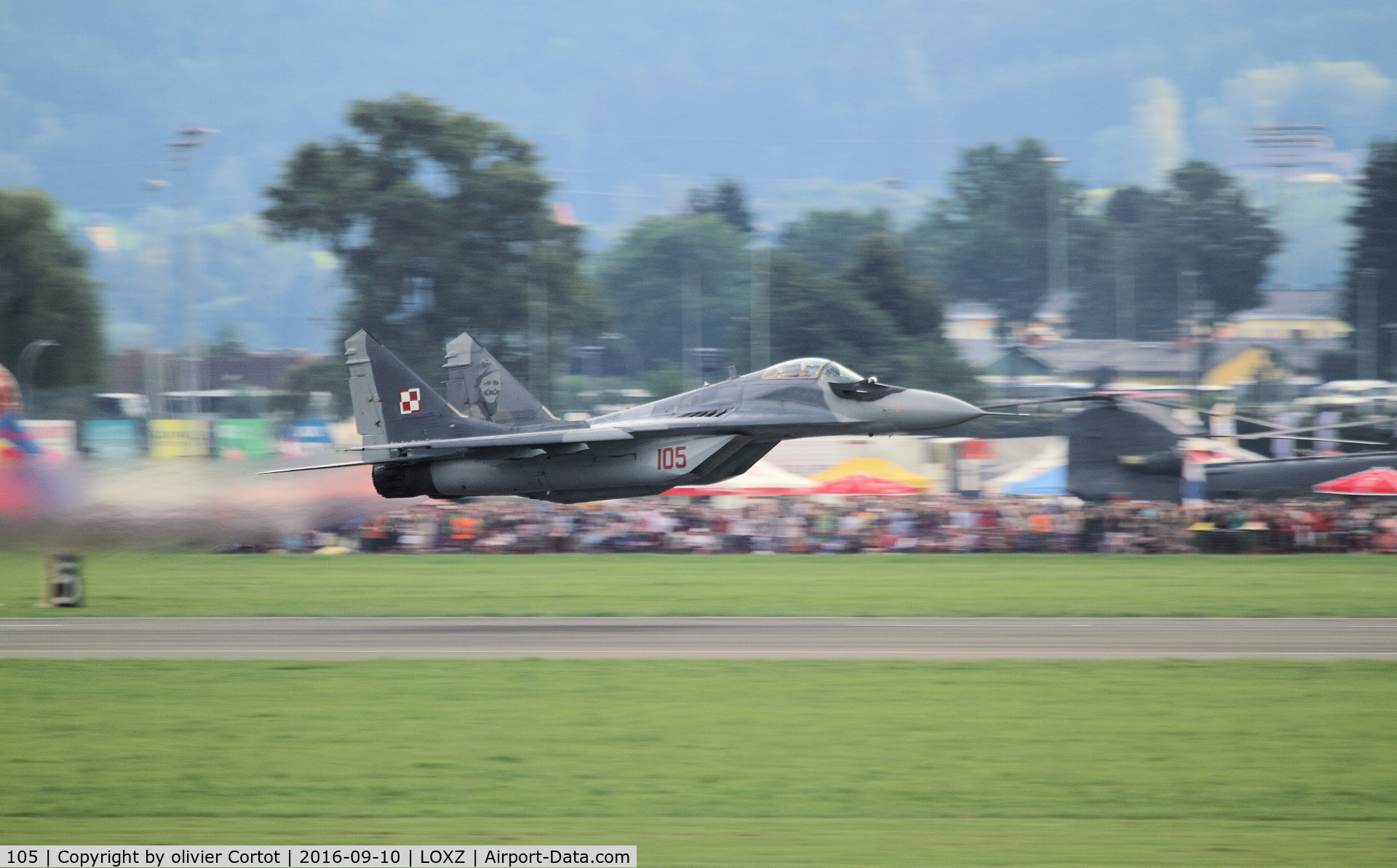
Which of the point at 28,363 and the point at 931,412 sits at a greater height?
the point at 28,363

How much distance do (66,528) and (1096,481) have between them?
28.9 meters

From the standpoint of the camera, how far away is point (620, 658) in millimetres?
19188

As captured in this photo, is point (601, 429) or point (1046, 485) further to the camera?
point (1046, 485)

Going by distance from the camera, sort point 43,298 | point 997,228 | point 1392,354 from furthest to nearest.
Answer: point 997,228 < point 1392,354 < point 43,298

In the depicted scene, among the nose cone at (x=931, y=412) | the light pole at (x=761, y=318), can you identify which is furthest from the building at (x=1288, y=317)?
the nose cone at (x=931, y=412)

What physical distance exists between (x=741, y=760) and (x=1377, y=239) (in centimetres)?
10295

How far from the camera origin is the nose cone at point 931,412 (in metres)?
22.6

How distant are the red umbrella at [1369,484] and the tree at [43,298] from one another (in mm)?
59573

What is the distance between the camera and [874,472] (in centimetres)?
4059

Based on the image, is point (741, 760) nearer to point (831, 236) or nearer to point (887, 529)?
point (887, 529)

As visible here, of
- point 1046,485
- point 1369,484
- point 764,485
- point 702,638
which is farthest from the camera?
point 1046,485

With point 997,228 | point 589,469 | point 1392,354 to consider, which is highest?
point 997,228

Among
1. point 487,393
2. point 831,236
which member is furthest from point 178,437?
point 831,236

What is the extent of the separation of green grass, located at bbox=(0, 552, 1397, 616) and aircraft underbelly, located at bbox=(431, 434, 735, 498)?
2.73 metres
